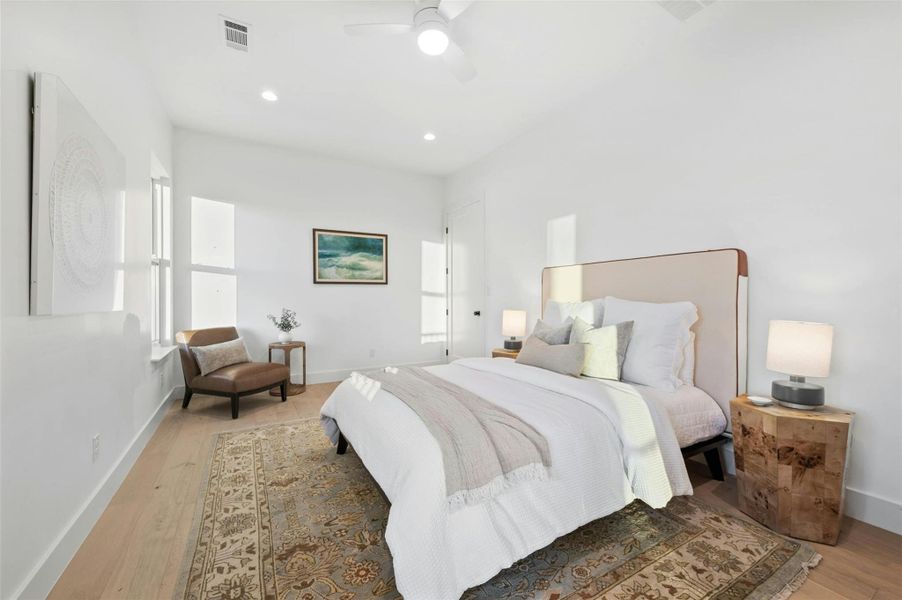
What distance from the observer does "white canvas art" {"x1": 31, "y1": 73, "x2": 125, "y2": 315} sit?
4.56ft

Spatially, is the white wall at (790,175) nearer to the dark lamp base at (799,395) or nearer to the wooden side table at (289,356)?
the dark lamp base at (799,395)

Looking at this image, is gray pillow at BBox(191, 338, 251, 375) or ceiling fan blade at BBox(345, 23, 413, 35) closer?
ceiling fan blade at BBox(345, 23, 413, 35)

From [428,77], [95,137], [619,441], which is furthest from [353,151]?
[619,441]

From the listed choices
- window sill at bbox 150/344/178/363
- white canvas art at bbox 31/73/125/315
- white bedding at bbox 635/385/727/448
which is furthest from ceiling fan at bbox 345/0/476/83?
window sill at bbox 150/344/178/363

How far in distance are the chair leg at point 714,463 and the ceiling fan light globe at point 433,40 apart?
298cm

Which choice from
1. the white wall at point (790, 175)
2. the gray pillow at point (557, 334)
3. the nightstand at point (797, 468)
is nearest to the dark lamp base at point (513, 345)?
the gray pillow at point (557, 334)

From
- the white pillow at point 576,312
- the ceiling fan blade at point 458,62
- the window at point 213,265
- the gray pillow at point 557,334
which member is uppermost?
the ceiling fan blade at point 458,62

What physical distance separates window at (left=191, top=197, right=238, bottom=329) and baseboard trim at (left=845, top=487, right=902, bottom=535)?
5.21m

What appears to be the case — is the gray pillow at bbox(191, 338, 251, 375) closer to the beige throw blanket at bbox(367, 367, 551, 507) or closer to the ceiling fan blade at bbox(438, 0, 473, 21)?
the beige throw blanket at bbox(367, 367, 551, 507)

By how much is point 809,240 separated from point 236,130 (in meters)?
4.99

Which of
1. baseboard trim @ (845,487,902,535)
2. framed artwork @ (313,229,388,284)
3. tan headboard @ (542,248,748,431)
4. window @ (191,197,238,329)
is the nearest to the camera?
baseboard trim @ (845,487,902,535)

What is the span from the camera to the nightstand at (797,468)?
66.0 inches

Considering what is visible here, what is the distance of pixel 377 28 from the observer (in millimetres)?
2195

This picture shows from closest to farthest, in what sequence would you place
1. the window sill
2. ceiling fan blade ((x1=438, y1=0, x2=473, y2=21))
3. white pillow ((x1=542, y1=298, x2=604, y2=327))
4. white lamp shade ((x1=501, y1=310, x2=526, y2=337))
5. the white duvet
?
1. the white duvet
2. ceiling fan blade ((x1=438, y1=0, x2=473, y2=21))
3. white pillow ((x1=542, y1=298, x2=604, y2=327))
4. the window sill
5. white lamp shade ((x1=501, y1=310, x2=526, y2=337))
